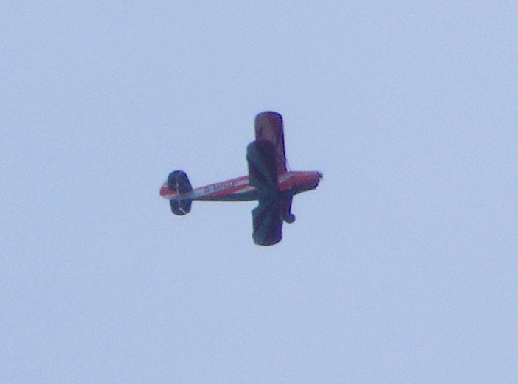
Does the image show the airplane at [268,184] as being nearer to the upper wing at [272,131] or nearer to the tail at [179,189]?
the upper wing at [272,131]

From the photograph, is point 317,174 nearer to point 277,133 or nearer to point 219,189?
point 277,133

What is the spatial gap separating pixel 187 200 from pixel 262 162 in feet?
33.0

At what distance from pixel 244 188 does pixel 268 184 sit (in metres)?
2.84

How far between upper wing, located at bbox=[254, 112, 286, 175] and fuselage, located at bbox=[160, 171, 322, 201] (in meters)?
0.96

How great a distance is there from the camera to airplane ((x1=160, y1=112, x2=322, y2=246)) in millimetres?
35812

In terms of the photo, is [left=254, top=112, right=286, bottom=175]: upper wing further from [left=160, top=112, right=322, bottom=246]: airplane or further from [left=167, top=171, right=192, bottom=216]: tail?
[left=167, top=171, right=192, bottom=216]: tail

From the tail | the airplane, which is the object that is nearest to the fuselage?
the airplane

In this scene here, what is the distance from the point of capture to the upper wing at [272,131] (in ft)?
130

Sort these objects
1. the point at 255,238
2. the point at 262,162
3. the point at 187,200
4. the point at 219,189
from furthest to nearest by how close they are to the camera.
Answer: the point at 187,200
the point at 219,189
the point at 255,238
the point at 262,162

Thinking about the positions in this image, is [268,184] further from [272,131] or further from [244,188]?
[272,131]

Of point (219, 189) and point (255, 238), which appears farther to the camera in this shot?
point (219, 189)

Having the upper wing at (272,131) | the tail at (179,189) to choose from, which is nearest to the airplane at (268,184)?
the upper wing at (272,131)

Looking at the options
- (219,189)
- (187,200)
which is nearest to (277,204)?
(219,189)

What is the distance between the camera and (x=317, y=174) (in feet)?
125
